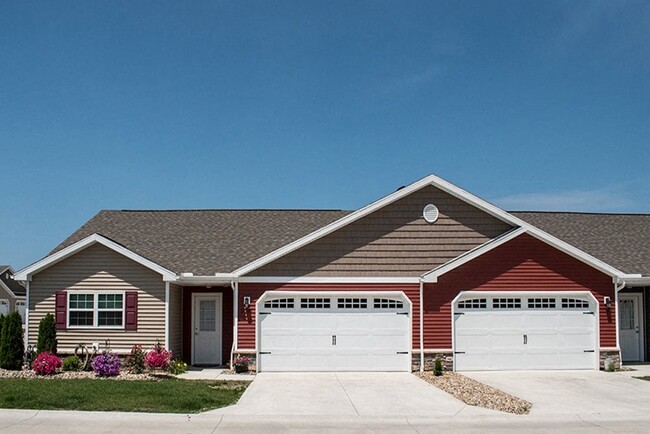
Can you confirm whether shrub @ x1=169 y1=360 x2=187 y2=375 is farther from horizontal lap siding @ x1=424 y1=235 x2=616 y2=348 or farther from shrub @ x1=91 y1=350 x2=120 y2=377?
horizontal lap siding @ x1=424 y1=235 x2=616 y2=348

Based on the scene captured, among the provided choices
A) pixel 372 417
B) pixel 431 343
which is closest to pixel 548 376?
pixel 431 343

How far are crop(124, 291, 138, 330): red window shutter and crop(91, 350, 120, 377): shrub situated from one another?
66.7 inches

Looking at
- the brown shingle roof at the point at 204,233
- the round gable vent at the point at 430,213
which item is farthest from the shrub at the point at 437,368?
the brown shingle roof at the point at 204,233

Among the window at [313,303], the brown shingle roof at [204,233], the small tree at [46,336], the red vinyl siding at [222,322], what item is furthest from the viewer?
the brown shingle roof at [204,233]

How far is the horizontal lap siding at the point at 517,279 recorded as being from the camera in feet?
64.4

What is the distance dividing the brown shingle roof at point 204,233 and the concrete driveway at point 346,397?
15.7ft

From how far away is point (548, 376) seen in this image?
18.5 m

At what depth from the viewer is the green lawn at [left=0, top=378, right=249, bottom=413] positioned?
42.1 ft

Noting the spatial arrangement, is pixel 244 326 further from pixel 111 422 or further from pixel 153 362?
pixel 111 422

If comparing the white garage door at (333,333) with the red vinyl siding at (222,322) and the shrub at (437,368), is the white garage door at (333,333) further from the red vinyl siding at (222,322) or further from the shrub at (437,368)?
the red vinyl siding at (222,322)

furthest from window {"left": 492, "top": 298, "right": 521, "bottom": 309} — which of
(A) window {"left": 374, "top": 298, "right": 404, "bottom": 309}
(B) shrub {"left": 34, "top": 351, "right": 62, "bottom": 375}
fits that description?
(B) shrub {"left": 34, "top": 351, "right": 62, "bottom": 375}

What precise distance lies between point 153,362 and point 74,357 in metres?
2.40

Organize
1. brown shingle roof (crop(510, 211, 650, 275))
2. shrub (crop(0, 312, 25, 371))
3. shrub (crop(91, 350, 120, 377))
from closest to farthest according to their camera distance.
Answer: shrub (crop(91, 350, 120, 377))
shrub (crop(0, 312, 25, 371))
brown shingle roof (crop(510, 211, 650, 275))

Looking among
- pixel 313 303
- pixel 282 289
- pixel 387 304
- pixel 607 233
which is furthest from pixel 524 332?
pixel 607 233
